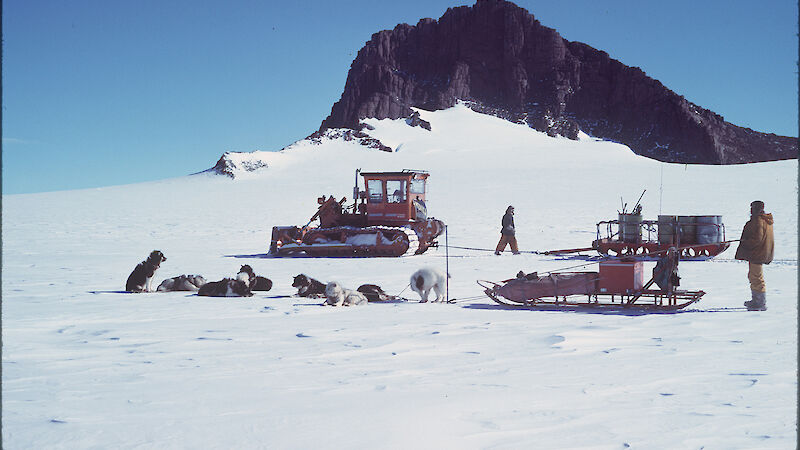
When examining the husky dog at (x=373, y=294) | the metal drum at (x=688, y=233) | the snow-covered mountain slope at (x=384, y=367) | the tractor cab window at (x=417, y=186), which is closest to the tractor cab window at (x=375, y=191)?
the tractor cab window at (x=417, y=186)

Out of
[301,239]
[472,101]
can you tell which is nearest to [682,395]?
[301,239]

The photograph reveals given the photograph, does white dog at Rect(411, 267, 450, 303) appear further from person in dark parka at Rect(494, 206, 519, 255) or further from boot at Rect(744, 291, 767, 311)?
person in dark parka at Rect(494, 206, 519, 255)

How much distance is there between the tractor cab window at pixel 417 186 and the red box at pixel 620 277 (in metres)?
9.98

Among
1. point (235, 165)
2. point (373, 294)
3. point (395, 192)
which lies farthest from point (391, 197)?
point (235, 165)

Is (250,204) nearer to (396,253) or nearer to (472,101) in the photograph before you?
(396,253)

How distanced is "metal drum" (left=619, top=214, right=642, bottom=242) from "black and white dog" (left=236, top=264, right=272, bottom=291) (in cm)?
850

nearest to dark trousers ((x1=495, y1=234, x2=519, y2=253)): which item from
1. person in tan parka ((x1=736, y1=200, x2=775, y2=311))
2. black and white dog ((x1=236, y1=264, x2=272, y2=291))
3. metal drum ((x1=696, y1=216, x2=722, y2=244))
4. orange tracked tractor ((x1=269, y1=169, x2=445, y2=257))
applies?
orange tracked tractor ((x1=269, y1=169, x2=445, y2=257))

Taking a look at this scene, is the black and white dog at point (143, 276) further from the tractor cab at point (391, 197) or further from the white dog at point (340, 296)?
the tractor cab at point (391, 197)

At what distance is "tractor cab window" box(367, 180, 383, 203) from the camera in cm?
1730

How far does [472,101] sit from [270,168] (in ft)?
306

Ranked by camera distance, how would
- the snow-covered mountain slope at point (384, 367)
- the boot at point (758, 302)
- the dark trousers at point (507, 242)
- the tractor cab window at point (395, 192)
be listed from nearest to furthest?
the snow-covered mountain slope at point (384, 367), the boot at point (758, 302), the dark trousers at point (507, 242), the tractor cab window at point (395, 192)

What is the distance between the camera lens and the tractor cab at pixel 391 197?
17109 mm

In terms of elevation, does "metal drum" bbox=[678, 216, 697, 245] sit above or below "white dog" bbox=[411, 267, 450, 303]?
above

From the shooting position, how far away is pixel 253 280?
31.1 ft
